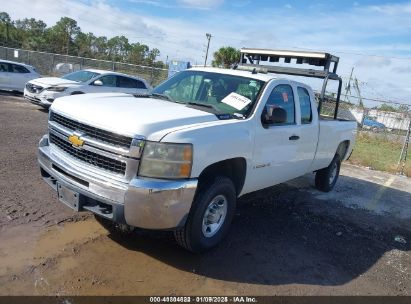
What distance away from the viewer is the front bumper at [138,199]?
3.67 m

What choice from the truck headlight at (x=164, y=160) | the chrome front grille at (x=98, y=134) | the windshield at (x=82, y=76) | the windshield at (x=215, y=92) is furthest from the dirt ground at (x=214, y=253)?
the windshield at (x=82, y=76)

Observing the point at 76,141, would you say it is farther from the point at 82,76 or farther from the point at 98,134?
the point at 82,76

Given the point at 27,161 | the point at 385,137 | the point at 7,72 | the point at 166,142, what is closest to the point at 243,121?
the point at 166,142

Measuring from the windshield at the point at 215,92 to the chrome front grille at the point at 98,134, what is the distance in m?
1.26

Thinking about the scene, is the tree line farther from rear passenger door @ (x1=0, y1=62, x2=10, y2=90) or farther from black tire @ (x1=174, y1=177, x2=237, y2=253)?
black tire @ (x1=174, y1=177, x2=237, y2=253)

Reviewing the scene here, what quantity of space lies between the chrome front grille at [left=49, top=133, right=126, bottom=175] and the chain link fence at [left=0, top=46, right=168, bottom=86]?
23.2 metres

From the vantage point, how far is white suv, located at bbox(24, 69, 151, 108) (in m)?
13.7

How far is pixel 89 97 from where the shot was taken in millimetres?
4848

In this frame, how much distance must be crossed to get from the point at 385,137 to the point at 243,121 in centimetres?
1929

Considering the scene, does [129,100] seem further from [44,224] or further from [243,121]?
[44,224]

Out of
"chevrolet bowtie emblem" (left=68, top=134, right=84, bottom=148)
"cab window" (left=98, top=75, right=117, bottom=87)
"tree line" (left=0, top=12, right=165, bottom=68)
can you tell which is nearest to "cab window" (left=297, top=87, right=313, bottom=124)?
"chevrolet bowtie emblem" (left=68, top=134, right=84, bottom=148)

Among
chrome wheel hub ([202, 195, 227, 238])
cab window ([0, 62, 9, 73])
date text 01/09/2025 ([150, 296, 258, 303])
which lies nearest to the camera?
date text 01/09/2025 ([150, 296, 258, 303])

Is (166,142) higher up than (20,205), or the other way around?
(166,142)

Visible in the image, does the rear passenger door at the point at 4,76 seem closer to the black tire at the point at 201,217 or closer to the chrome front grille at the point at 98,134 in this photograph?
the chrome front grille at the point at 98,134
